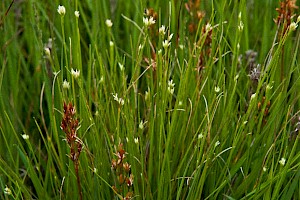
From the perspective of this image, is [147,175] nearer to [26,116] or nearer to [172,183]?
[172,183]

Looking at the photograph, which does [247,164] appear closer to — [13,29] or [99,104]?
[99,104]

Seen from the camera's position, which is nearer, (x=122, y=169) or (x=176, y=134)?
(x=122, y=169)

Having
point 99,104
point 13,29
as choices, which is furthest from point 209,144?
point 13,29

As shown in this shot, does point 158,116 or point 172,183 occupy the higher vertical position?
point 158,116

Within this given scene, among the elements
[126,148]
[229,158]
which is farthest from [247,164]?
[126,148]

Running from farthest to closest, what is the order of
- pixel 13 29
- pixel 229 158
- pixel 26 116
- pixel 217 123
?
1. pixel 13 29
2. pixel 26 116
3. pixel 217 123
4. pixel 229 158

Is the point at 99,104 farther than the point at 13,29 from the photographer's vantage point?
No

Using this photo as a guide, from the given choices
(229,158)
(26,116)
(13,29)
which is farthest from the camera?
(13,29)

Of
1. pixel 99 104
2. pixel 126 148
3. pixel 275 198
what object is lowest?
pixel 275 198

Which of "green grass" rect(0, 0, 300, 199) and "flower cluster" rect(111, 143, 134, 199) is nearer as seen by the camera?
"flower cluster" rect(111, 143, 134, 199)

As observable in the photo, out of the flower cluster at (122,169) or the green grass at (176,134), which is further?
the green grass at (176,134)
